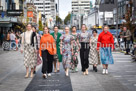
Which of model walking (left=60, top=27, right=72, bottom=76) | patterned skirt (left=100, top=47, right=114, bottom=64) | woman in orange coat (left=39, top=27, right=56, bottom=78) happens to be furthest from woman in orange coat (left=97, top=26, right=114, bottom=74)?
woman in orange coat (left=39, top=27, right=56, bottom=78)

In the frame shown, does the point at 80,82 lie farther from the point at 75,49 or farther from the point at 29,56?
the point at 75,49

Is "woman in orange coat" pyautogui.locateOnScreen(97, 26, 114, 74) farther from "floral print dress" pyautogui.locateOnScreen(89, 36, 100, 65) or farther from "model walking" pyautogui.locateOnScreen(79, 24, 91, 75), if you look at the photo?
"floral print dress" pyautogui.locateOnScreen(89, 36, 100, 65)

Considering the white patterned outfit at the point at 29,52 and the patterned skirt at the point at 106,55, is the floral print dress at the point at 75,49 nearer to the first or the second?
the patterned skirt at the point at 106,55

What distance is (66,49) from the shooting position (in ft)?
39.3

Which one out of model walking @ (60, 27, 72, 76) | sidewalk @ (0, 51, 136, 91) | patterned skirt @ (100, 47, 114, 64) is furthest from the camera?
patterned skirt @ (100, 47, 114, 64)

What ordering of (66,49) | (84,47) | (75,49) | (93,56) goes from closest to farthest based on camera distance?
(66,49), (84,47), (75,49), (93,56)

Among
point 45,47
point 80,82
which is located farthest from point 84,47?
point 80,82

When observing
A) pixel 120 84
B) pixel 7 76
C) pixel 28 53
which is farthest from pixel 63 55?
pixel 120 84

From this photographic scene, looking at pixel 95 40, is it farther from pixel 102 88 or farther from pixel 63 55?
pixel 102 88

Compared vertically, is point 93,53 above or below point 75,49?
below

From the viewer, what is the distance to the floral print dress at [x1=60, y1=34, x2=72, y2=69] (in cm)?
1189

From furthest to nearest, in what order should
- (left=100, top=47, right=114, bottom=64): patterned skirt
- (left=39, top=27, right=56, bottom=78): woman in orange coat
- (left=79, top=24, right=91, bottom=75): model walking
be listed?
(left=100, top=47, right=114, bottom=64): patterned skirt → (left=79, top=24, right=91, bottom=75): model walking → (left=39, top=27, right=56, bottom=78): woman in orange coat

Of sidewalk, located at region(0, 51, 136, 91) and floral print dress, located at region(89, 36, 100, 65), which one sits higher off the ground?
floral print dress, located at region(89, 36, 100, 65)

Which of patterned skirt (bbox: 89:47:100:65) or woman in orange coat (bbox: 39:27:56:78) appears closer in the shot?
woman in orange coat (bbox: 39:27:56:78)
